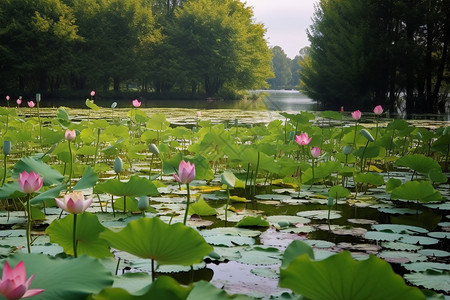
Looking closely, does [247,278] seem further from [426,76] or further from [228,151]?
[426,76]

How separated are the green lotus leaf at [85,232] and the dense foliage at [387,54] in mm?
13695

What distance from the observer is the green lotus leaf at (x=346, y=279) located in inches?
28.3

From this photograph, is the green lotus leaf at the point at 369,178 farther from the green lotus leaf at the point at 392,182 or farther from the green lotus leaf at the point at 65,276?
the green lotus leaf at the point at 65,276

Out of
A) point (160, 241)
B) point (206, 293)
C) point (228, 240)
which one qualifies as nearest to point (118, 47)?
point (228, 240)

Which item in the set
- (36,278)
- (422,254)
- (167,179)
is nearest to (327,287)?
(36,278)

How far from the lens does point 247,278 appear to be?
137 cm

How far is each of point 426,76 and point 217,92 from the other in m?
14.5

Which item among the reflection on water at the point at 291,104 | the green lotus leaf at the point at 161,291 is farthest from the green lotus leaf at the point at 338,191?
the reflection on water at the point at 291,104

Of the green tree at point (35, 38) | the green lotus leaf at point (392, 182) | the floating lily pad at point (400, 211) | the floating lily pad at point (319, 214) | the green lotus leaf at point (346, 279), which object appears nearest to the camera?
the green lotus leaf at point (346, 279)

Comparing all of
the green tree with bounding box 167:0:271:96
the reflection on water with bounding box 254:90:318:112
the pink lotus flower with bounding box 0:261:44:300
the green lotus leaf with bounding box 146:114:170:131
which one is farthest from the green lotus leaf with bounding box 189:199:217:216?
the green tree with bounding box 167:0:271:96

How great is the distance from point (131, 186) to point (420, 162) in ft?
5.37

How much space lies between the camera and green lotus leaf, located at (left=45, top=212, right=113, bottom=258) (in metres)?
1.21

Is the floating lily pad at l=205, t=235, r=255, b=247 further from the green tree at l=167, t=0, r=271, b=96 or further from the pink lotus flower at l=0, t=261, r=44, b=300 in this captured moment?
the green tree at l=167, t=0, r=271, b=96

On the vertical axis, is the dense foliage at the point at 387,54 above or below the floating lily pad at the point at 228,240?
above
